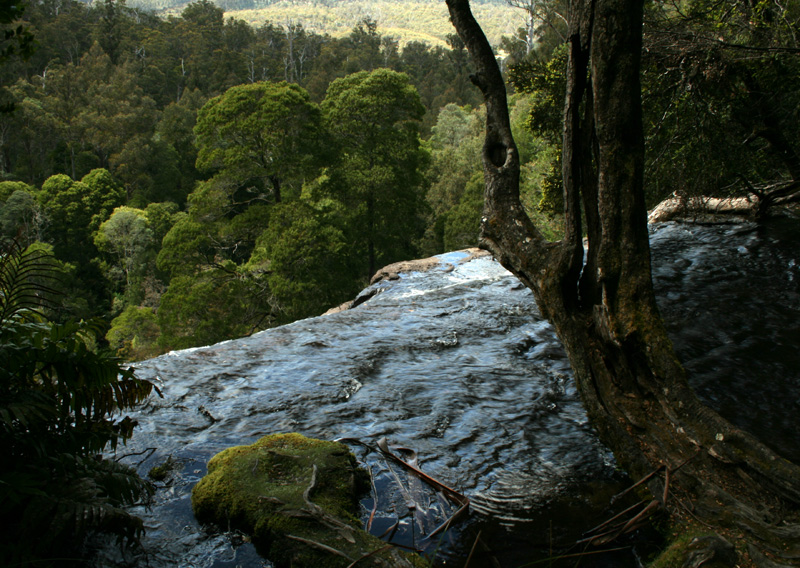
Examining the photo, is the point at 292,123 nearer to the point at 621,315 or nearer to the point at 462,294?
the point at 462,294

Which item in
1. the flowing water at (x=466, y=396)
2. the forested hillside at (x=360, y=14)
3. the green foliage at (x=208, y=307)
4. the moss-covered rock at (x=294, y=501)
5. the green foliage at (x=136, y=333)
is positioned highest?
the forested hillside at (x=360, y=14)

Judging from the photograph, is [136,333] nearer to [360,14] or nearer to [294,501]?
[294,501]

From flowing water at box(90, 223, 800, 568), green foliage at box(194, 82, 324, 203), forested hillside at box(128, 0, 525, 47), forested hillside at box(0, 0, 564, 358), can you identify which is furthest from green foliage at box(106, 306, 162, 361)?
forested hillside at box(128, 0, 525, 47)

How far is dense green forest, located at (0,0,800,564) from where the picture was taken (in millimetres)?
8242

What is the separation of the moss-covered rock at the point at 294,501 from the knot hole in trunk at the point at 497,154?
11.1ft

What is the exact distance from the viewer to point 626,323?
4137mm

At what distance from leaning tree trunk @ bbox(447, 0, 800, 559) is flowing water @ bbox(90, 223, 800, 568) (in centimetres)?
55


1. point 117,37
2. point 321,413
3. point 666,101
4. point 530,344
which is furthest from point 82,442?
point 117,37

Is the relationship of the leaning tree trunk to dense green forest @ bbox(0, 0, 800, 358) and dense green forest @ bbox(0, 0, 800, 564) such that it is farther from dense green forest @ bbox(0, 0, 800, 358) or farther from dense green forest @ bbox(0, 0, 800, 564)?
dense green forest @ bbox(0, 0, 800, 358)

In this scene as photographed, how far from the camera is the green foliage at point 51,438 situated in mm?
2641

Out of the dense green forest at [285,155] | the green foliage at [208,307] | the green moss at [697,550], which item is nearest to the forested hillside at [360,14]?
the dense green forest at [285,155]

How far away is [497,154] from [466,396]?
253 cm

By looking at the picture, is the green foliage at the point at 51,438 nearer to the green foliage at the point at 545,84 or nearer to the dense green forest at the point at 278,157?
the dense green forest at the point at 278,157

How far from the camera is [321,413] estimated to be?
214 inches
